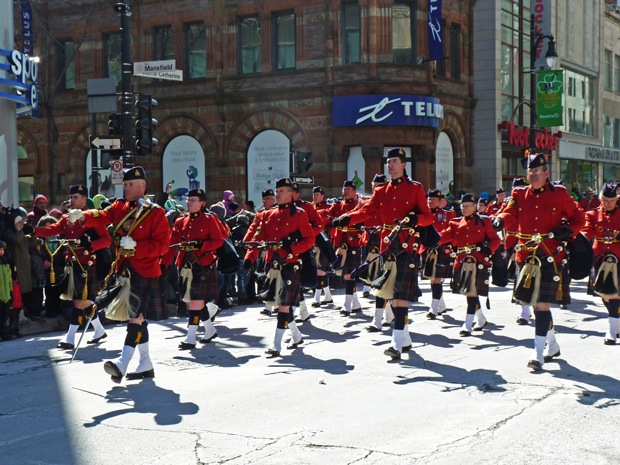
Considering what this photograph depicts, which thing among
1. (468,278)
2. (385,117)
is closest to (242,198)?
(385,117)

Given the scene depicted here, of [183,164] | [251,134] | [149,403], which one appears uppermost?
[251,134]

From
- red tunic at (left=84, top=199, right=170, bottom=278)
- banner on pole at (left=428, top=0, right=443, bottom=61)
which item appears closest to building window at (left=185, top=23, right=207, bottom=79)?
banner on pole at (left=428, top=0, right=443, bottom=61)

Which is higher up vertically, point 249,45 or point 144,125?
point 249,45

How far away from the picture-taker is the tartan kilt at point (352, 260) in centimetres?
1443

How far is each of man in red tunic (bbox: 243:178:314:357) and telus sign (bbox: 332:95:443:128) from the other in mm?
16871

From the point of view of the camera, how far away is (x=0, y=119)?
1698cm

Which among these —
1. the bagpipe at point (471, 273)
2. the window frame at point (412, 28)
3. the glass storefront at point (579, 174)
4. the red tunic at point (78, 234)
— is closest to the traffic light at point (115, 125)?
the red tunic at point (78, 234)

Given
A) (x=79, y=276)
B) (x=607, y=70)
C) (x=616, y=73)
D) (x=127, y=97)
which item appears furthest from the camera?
(x=616, y=73)

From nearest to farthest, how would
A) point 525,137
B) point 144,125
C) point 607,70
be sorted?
point 144,125 → point 525,137 → point 607,70

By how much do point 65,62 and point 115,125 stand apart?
62.9 ft

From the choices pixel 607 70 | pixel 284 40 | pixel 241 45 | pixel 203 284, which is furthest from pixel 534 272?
pixel 607 70

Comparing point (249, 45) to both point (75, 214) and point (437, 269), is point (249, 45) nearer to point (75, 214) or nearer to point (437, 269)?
point (437, 269)

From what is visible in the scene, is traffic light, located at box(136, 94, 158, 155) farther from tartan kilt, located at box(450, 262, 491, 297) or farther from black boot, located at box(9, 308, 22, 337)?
tartan kilt, located at box(450, 262, 491, 297)

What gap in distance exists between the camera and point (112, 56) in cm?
3172
